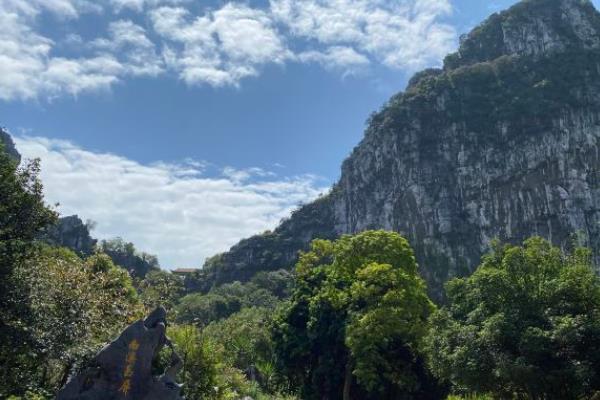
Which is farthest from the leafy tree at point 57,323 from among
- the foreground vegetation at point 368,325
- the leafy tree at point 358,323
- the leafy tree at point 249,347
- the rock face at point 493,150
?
the rock face at point 493,150

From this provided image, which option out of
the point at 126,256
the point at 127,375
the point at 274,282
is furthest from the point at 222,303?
the point at 127,375

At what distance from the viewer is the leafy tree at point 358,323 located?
2023 cm

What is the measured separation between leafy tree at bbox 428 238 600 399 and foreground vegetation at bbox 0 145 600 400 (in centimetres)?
3

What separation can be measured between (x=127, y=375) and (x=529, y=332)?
9.87 meters

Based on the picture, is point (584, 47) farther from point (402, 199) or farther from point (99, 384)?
point (99, 384)

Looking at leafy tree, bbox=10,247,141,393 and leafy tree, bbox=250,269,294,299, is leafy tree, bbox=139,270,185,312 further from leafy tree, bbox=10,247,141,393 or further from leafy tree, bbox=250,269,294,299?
leafy tree, bbox=250,269,294,299

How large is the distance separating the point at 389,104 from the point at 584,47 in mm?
27701

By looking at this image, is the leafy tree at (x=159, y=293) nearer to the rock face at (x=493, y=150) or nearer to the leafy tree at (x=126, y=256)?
the rock face at (x=493, y=150)

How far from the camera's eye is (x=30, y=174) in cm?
1397

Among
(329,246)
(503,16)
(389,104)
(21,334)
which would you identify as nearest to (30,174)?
(21,334)

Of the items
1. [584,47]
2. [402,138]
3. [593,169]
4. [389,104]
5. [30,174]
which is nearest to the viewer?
[30,174]

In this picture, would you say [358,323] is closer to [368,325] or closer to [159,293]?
[368,325]

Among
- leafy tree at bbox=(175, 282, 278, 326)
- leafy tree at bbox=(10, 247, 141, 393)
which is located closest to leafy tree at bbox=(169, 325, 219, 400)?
leafy tree at bbox=(10, 247, 141, 393)

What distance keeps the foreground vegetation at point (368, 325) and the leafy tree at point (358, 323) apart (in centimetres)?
5
